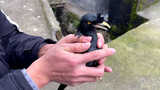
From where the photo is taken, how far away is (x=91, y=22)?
4.50 ft

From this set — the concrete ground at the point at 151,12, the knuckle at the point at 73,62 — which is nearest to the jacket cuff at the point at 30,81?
the knuckle at the point at 73,62

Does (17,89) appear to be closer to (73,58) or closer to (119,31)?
(73,58)

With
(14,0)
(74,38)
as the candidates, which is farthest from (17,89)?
(14,0)

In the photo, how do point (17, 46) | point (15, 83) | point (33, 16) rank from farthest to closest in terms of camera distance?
point (33, 16) < point (17, 46) < point (15, 83)

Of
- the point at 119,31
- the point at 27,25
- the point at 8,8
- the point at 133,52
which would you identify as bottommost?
the point at 119,31

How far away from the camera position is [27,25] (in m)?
3.46

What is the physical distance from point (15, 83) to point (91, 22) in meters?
0.73

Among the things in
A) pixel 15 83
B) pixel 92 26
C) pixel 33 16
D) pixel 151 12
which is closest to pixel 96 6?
pixel 151 12

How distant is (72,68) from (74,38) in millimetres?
393

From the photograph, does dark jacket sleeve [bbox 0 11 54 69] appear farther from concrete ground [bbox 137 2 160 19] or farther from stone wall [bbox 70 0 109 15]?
stone wall [bbox 70 0 109 15]

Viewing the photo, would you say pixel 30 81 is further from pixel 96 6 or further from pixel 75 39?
pixel 96 6

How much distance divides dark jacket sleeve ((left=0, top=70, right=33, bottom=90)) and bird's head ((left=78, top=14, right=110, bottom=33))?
2.07 ft

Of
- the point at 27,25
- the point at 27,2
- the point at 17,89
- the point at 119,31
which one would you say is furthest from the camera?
the point at 119,31

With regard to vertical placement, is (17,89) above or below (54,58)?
below
